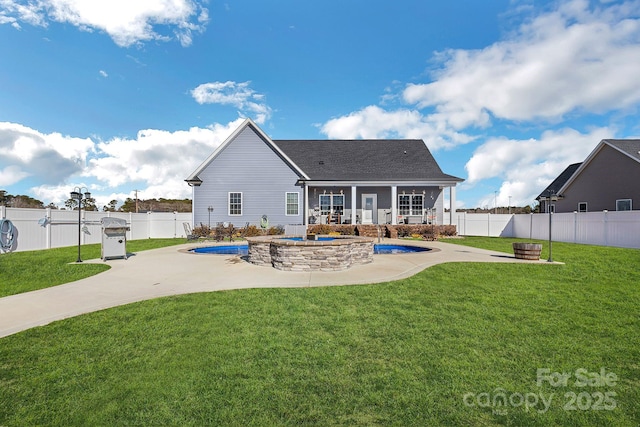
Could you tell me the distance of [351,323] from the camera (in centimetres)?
493

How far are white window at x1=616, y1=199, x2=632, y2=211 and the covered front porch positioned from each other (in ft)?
36.1

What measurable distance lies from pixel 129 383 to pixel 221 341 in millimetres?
1203

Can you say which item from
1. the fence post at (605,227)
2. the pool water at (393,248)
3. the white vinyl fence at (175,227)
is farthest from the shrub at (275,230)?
the fence post at (605,227)

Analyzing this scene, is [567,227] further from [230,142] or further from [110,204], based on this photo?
[110,204]

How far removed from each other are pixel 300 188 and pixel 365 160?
700cm

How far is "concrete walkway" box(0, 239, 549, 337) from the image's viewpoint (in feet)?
18.4

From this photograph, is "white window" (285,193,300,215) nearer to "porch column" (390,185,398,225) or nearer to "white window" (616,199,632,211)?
"porch column" (390,185,398,225)

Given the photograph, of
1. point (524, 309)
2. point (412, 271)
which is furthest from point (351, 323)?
point (412, 271)

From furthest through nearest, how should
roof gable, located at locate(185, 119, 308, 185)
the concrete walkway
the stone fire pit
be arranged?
roof gable, located at locate(185, 119, 308, 185) → the stone fire pit → the concrete walkway

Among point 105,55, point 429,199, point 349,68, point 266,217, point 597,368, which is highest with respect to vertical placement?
point 349,68

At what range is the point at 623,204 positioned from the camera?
20094mm

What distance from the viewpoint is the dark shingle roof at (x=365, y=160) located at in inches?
928

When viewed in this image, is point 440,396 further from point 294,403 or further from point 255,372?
point 255,372

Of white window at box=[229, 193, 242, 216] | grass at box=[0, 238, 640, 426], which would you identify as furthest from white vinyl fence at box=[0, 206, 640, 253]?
grass at box=[0, 238, 640, 426]
